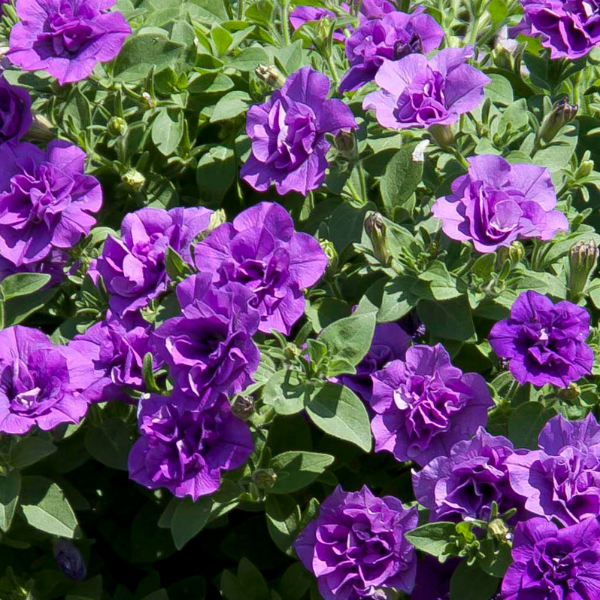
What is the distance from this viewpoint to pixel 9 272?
209 cm

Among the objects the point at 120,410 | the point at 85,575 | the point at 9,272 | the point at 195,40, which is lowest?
the point at 85,575

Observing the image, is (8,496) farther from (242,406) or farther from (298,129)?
(298,129)

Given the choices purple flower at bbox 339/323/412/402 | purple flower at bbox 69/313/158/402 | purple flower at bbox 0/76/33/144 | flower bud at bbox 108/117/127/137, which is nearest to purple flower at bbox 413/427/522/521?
purple flower at bbox 339/323/412/402

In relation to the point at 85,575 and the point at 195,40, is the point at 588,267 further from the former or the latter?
the point at 85,575

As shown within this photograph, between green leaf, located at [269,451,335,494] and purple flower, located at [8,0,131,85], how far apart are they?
3.04 feet

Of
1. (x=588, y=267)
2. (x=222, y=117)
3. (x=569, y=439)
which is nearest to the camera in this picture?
(x=569, y=439)

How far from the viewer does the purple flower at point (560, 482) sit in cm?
158

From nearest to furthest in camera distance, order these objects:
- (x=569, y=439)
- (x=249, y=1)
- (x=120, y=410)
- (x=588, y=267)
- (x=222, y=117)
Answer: (x=569, y=439) < (x=588, y=267) < (x=120, y=410) < (x=222, y=117) < (x=249, y=1)

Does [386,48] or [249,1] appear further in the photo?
[249,1]

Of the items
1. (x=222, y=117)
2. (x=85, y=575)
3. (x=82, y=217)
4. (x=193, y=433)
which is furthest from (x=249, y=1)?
(x=85, y=575)

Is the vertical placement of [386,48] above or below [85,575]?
above

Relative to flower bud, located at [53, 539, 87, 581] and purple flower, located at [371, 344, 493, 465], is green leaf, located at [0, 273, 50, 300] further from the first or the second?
purple flower, located at [371, 344, 493, 465]

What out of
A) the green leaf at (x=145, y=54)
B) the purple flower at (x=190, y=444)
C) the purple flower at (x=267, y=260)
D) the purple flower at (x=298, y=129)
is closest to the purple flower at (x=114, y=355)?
the purple flower at (x=190, y=444)

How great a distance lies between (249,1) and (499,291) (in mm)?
1298
